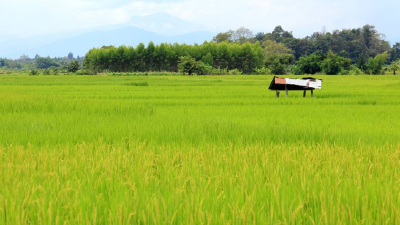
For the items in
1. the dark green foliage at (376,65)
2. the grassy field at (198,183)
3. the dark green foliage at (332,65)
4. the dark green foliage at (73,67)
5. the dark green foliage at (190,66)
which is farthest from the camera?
the dark green foliage at (73,67)

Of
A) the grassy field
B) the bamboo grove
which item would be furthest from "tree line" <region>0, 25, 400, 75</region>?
the grassy field

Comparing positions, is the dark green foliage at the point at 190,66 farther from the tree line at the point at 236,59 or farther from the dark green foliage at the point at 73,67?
the dark green foliage at the point at 73,67

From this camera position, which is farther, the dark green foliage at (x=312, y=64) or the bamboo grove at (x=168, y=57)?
the bamboo grove at (x=168, y=57)

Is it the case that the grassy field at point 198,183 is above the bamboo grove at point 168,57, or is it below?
below

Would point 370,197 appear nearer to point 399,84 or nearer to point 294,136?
point 294,136

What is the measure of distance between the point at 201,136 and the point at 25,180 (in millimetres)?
2619

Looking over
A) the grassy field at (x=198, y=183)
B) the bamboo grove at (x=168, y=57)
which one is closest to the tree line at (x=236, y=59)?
the bamboo grove at (x=168, y=57)

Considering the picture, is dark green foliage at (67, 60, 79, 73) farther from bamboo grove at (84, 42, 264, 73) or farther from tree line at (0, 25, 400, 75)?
bamboo grove at (84, 42, 264, 73)

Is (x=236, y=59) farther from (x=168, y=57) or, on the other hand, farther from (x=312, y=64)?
(x=312, y=64)

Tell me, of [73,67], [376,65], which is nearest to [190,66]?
[376,65]

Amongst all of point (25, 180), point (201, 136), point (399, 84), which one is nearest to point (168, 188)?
point (25, 180)

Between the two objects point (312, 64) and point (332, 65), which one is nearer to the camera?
point (332, 65)

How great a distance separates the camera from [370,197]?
7.77 feet

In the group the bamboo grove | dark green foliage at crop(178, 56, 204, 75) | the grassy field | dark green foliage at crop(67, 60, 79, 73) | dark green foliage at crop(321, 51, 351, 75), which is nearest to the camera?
the grassy field
